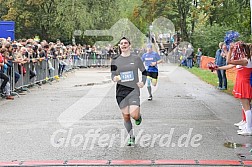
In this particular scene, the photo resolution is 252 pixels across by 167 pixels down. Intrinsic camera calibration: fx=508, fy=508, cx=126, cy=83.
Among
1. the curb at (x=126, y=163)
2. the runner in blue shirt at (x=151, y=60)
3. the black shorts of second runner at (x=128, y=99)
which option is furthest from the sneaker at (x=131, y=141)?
the runner in blue shirt at (x=151, y=60)

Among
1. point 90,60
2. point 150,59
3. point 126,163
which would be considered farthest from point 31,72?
point 90,60

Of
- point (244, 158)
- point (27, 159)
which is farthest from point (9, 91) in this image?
point (244, 158)

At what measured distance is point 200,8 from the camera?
46312 mm

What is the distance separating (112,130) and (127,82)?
5.18ft

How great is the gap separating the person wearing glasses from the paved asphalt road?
0.55 m

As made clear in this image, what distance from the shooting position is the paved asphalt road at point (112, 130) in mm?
7891

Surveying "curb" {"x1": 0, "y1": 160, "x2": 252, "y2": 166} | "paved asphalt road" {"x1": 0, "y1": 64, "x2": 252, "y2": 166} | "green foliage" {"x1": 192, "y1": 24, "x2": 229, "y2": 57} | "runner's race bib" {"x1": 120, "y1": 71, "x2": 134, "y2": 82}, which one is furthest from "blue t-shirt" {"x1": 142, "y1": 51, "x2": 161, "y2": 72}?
"green foliage" {"x1": 192, "y1": 24, "x2": 229, "y2": 57}

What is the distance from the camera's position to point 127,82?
8.62 m

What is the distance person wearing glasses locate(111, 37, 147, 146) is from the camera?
28.1ft

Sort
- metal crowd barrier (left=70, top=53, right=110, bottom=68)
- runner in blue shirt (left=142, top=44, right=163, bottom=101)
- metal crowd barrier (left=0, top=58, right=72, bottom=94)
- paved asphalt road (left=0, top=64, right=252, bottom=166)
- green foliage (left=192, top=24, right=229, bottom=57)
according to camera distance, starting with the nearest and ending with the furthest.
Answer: paved asphalt road (left=0, top=64, right=252, bottom=166)
runner in blue shirt (left=142, top=44, right=163, bottom=101)
metal crowd barrier (left=0, top=58, right=72, bottom=94)
metal crowd barrier (left=70, top=53, right=110, bottom=68)
green foliage (left=192, top=24, right=229, bottom=57)

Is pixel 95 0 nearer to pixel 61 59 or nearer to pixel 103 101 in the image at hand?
pixel 61 59

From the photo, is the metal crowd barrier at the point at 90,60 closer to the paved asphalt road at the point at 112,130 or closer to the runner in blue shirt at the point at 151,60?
the paved asphalt road at the point at 112,130

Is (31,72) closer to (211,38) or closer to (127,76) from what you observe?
(127,76)

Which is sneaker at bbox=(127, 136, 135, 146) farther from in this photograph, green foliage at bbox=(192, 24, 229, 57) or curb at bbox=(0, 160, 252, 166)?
green foliage at bbox=(192, 24, 229, 57)
